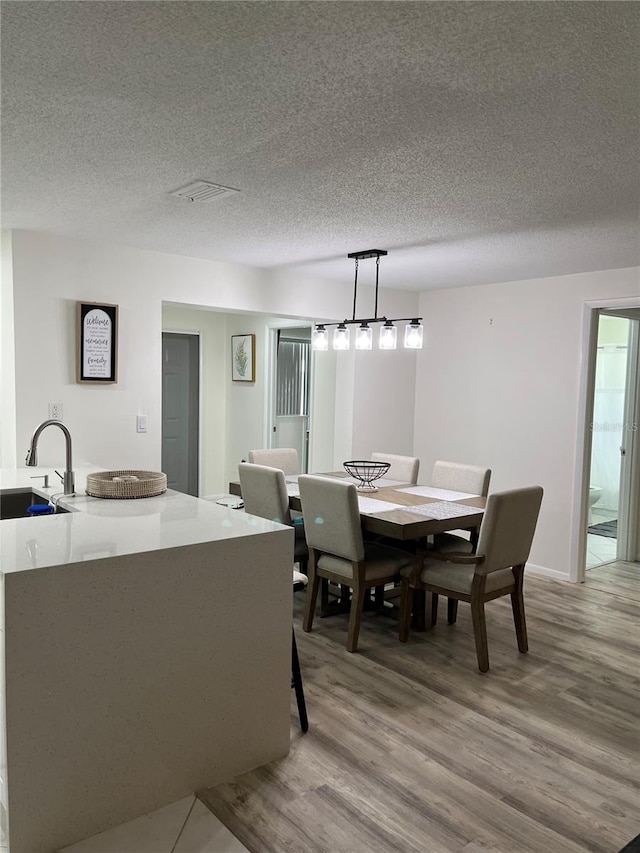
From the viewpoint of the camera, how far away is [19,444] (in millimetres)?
3809

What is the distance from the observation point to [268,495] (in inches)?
155

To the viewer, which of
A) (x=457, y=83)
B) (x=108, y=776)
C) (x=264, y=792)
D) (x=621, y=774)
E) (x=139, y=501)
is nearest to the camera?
(x=457, y=83)

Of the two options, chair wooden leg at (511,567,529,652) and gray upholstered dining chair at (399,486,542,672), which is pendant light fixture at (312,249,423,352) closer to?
gray upholstered dining chair at (399,486,542,672)

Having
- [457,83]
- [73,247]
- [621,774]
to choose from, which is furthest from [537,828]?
[73,247]

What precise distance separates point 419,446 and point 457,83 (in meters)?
4.44

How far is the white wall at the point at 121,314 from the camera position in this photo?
150 inches

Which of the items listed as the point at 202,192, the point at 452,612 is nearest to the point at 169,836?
the point at 452,612

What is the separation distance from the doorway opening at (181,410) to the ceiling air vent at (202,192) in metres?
3.76

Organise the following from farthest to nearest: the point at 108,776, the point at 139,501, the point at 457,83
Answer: the point at 139,501
the point at 108,776
the point at 457,83

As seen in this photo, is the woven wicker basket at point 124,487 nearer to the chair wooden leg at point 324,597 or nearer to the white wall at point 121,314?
the white wall at point 121,314

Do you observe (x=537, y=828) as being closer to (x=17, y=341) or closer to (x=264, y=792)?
(x=264, y=792)

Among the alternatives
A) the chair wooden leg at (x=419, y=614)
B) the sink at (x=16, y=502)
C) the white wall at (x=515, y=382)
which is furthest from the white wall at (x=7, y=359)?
the white wall at (x=515, y=382)

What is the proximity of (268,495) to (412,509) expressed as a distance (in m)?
0.89

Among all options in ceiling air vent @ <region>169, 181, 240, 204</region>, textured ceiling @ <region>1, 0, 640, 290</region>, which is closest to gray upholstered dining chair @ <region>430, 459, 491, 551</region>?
textured ceiling @ <region>1, 0, 640, 290</region>
